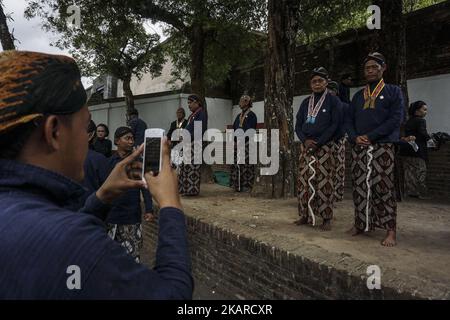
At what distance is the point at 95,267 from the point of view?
786 mm

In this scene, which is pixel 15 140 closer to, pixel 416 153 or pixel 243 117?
pixel 243 117

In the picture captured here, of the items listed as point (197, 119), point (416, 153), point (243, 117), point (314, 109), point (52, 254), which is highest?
point (243, 117)

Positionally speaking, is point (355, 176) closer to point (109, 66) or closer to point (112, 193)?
point (112, 193)

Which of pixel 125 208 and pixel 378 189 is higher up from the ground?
pixel 378 189

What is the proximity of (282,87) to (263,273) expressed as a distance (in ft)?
13.5

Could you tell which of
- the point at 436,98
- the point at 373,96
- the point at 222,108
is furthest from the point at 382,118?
the point at 222,108

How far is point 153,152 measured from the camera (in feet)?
4.69

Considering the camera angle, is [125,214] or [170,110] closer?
[125,214]

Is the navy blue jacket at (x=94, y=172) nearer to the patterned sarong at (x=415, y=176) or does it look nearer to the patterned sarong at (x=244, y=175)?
the patterned sarong at (x=244, y=175)

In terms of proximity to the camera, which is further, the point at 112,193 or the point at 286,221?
the point at 286,221

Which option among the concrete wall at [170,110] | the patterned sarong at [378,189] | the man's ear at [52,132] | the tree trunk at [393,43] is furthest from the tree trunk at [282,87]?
the concrete wall at [170,110]
